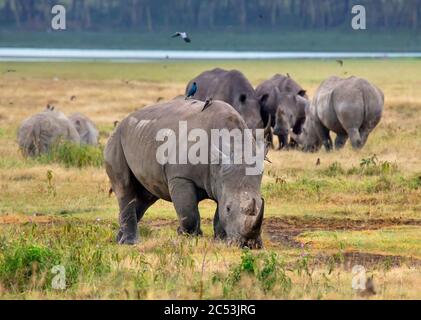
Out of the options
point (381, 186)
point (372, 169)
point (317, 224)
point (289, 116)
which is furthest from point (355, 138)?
point (317, 224)

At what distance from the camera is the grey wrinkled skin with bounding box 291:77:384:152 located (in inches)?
964

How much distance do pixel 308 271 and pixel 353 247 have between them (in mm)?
2671

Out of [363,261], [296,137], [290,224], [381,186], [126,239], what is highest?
[363,261]

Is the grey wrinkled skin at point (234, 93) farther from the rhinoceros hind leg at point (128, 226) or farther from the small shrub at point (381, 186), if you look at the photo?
the rhinoceros hind leg at point (128, 226)

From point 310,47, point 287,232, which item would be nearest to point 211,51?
point 310,47

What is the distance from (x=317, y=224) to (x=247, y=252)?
204 inches

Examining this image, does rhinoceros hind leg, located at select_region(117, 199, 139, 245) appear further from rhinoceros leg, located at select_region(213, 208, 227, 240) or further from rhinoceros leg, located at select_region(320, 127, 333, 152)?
rhinoceros leg, located at select_region(320, 127, 333, 152)

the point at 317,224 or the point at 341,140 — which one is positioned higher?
the point at 317,224

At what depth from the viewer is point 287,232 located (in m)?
16.0

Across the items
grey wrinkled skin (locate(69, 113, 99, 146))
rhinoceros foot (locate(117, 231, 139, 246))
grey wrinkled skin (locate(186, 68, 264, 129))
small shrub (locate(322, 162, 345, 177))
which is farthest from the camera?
grey wrinkled skin (locate(69, 113, 99, 146))

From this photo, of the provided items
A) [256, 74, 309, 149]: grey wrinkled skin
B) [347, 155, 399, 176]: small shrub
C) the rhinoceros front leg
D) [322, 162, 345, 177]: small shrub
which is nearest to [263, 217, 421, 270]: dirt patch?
the rhinoceros front leg

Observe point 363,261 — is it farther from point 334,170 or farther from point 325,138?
point 325,138

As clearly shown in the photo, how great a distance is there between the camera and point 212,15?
120 m

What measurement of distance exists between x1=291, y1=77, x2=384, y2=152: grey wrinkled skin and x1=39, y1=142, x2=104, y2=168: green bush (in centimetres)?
487
